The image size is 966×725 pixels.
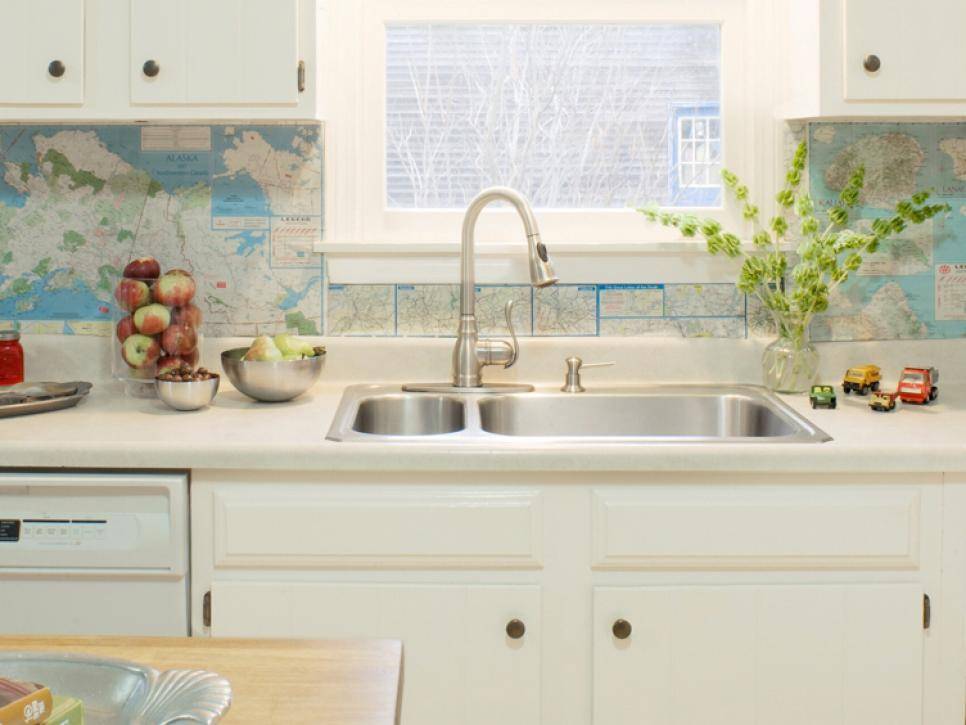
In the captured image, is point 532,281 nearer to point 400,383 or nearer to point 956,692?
point 400,383

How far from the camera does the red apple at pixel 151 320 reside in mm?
2252

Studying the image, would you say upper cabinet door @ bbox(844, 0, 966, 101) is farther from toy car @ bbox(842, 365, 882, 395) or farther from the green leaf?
toy car @ bbox(842, 365, 882, 395)

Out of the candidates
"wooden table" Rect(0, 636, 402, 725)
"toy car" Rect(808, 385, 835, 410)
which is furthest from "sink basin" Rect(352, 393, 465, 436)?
"wooden table" Rect(0, 636, 402, 725)

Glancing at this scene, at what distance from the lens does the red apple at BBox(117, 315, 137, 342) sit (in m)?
2.26

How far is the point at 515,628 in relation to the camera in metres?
1.86

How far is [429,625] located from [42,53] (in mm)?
1313

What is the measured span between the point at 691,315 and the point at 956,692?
975 millimetres

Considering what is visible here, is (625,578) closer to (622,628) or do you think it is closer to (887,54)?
(622,628)

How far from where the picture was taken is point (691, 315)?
8.30ft

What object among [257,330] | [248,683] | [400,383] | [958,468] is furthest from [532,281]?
[248,683]

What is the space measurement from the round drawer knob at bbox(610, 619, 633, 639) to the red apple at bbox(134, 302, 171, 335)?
107 cm

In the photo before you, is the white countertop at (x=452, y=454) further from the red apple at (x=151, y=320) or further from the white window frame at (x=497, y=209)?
the white window frame at (x=497, y=209)

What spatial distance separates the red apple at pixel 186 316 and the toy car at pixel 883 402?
1346 millimetres

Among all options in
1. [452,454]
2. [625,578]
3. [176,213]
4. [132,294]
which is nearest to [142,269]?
[132,294]
